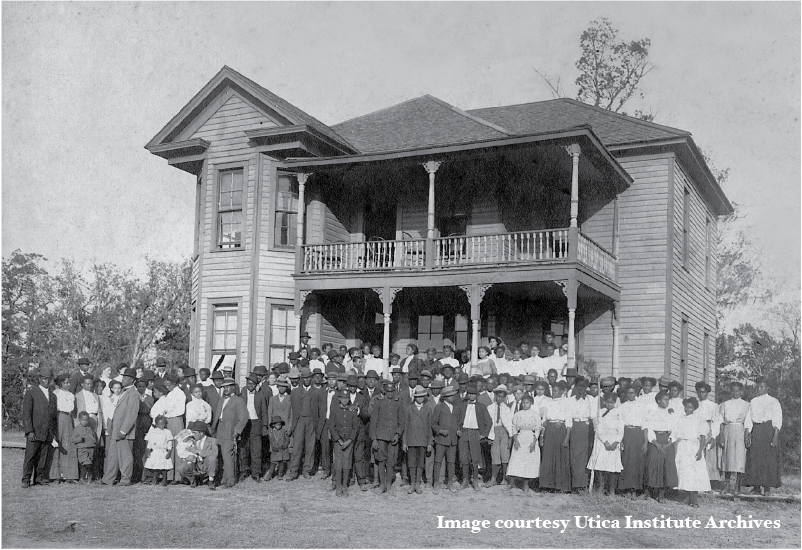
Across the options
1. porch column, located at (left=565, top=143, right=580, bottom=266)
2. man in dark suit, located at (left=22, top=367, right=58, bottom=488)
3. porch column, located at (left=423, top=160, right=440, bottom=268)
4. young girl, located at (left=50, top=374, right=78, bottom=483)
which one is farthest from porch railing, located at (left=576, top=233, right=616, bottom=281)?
man in dark suit, located at (left=22, top=367, right=58, bottom=488)

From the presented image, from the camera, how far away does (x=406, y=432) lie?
39.9 ft

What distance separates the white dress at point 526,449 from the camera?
39.4 ft

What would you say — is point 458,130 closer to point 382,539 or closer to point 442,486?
point 442,486

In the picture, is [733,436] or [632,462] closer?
[632,462]

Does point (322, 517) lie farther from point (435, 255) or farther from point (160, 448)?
point (435, 255)

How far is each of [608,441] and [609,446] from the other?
75mm

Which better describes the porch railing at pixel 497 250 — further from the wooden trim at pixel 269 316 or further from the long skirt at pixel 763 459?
the long skirt at pixel 763 459

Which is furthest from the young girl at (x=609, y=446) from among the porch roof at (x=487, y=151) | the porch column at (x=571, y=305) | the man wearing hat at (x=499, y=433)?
the porch roof at (x=487, y=151)

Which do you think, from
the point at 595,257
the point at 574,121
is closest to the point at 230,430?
the point at 595,257

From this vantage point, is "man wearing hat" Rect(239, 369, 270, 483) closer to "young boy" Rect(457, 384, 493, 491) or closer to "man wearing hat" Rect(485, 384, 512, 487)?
"young boy" Rect(457, 384, 493, 491)

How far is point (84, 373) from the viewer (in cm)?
1359

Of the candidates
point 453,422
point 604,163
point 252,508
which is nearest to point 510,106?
point 604,163

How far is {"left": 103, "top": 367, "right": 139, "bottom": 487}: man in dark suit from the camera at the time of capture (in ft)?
42.0

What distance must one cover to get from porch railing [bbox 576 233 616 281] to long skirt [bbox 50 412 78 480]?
358 inches
